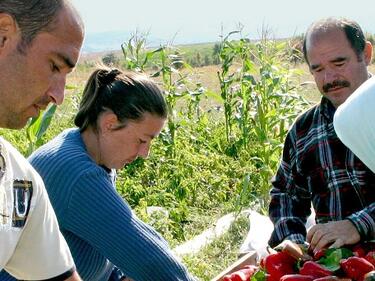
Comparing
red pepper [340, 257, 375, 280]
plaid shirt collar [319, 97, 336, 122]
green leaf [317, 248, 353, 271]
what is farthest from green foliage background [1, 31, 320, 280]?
red pepper [340, 257, 375, 280]

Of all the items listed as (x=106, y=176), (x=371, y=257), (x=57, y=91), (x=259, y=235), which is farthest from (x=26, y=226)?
(x=259, y=235)

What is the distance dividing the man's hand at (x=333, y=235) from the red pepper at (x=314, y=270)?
213 millimetres

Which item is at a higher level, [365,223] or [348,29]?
[348,29]

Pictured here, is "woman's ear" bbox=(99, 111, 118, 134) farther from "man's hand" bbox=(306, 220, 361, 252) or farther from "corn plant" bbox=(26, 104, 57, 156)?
"corn plant" bbox=(26, 104, 57, 156)

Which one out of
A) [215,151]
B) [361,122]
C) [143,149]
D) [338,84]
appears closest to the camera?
[361,122]

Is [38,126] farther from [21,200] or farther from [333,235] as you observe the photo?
[21,200]

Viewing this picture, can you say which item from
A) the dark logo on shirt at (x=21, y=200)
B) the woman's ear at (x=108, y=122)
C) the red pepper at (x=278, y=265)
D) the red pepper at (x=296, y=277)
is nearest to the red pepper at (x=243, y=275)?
the red pepper at (x=278, y=265)

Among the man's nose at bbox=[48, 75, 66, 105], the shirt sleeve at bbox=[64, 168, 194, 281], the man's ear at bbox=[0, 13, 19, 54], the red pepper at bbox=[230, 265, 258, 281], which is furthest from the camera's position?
the red pepper at bbox=[230, 265, 258, 281]

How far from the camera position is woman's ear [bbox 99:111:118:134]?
2.88 metres

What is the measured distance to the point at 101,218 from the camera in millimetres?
2656

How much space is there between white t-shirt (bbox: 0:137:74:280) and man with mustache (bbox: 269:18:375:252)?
144cm

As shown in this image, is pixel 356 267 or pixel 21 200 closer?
pixel 21 200

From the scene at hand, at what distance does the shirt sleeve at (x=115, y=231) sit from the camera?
2.66 metres

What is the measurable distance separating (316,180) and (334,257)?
846 millimetres
